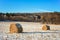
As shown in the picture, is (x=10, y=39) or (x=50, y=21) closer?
(x=10, y=39)

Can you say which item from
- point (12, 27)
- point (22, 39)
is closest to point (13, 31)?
point (12, 27)

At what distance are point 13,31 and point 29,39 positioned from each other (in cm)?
376

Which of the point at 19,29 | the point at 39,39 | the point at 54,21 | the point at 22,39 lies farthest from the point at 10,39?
the point at 54,21

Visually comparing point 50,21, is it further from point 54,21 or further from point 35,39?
point 35,39

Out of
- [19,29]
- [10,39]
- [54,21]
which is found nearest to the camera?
[10,39]

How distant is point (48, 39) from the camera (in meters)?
9.88

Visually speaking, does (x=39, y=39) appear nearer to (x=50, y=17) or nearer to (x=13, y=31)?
(x=13, y=31)

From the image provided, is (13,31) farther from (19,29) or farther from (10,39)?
(10,39)

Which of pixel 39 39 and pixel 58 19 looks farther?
pixel 58 19

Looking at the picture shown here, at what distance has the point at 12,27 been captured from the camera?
538 inches

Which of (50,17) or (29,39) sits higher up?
(29,39)

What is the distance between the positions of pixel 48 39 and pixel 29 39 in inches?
34.0

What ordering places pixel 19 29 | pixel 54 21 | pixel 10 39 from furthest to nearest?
pixel 54 21, pixel 19 29, pixel 10 39

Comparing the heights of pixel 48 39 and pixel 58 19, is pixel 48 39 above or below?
above
